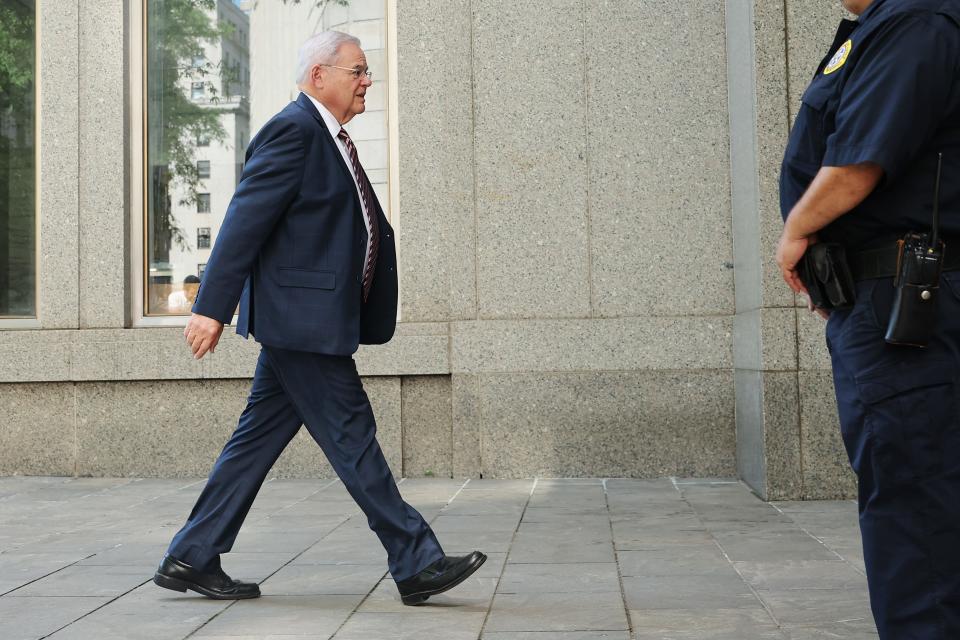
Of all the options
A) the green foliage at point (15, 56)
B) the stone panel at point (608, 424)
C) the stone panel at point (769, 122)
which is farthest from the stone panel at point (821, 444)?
the green foliage at point (15, 56)

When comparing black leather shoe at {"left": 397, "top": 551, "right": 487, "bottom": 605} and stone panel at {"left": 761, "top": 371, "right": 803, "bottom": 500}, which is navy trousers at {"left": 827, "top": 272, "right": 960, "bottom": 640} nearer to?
black leather shoe at {"left": 397, "top": 551, "right": 487, "bottom": 605}

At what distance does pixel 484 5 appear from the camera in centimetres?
751

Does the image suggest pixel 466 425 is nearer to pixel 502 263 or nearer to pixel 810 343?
pixel 502 263

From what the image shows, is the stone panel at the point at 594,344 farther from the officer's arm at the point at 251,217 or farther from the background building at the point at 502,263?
the officer's arm at the point at 251,217

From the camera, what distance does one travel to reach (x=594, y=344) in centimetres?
730

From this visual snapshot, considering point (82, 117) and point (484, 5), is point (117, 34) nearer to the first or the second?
point (82, 117)

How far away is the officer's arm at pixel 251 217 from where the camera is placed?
4.00 metres

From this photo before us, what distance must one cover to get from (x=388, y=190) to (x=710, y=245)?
2.34 metres

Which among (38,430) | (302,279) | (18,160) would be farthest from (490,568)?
(18,160)

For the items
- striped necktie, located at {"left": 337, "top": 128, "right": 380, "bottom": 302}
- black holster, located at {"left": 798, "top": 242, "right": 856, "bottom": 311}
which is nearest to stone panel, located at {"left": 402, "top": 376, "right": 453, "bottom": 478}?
striped necktie, located at {"left": 337, "top": 128, "right": 380, "bottom": 302}

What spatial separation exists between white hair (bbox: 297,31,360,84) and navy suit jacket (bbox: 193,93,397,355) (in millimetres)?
234

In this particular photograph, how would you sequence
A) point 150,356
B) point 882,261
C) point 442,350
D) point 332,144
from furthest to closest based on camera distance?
point 150,356 < point 442,350 < point 332,144 < point 882,261

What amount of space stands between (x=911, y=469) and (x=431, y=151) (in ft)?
18.2

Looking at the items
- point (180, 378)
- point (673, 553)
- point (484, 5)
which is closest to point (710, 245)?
point (484, 5)
